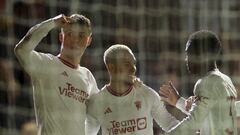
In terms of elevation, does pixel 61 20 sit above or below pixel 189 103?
above

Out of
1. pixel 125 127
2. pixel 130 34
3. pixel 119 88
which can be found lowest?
pixel 125 127

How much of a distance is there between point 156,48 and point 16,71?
2.05 feet

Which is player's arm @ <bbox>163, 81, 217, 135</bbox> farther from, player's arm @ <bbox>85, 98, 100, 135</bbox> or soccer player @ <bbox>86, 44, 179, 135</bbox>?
player's arm @ <bbox>85, 98, 100, 135</bbox>

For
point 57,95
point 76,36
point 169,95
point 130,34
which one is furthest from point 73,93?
point 130,34

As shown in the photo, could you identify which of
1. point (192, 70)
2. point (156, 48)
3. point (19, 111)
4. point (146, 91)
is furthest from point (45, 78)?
point (156, 48)

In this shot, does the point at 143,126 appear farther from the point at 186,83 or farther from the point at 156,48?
the point at 156,48

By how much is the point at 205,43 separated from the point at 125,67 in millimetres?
227

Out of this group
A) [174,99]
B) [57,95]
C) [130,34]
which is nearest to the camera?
[57,95]

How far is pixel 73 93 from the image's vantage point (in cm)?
181

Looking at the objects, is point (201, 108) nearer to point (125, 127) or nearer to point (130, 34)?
point (125, 127)

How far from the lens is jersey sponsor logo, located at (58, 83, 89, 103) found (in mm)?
1805

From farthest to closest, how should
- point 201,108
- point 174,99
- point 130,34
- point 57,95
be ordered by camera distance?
1. point 130,34
2. point 174,99
3. point 57,95
4. point 201,108

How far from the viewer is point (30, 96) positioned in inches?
96.0

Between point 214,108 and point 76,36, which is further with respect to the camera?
point 76,36
